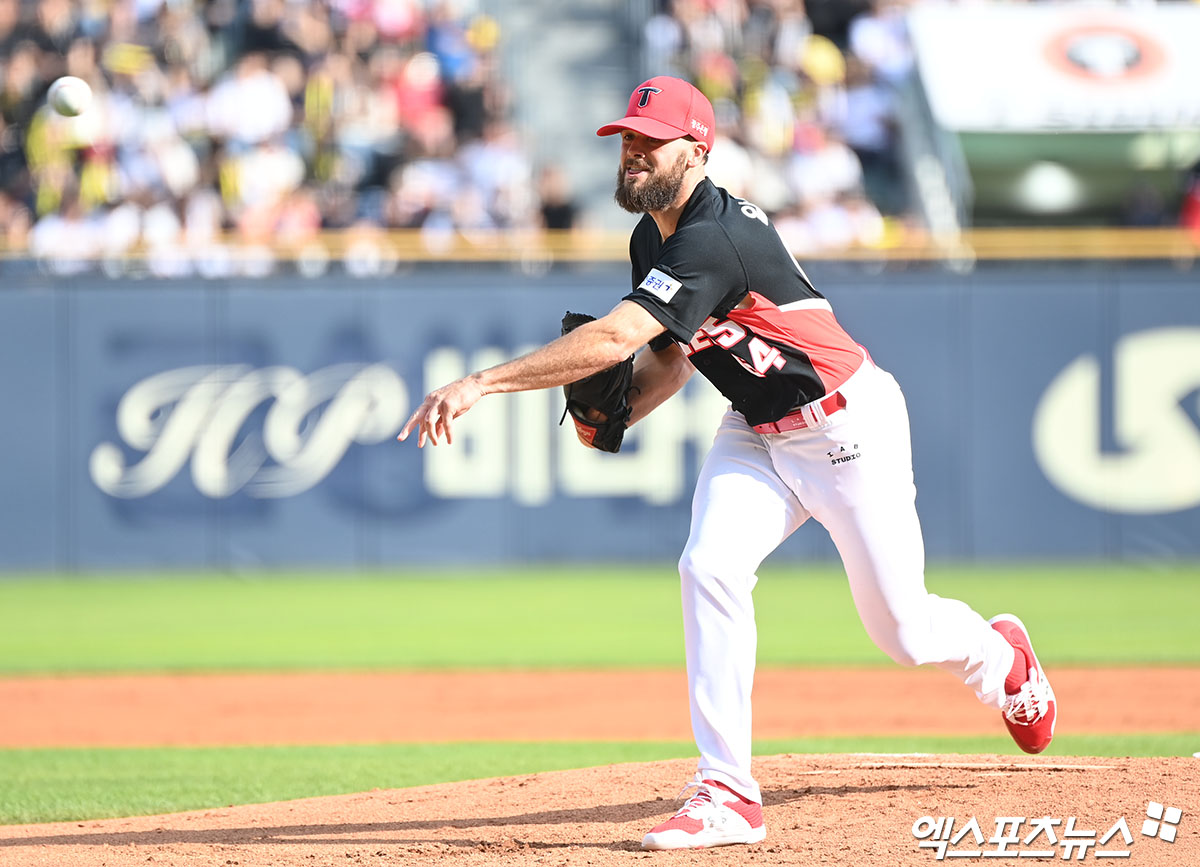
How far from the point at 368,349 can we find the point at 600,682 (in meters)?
5.74

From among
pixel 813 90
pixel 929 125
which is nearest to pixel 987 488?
pixel 929 125

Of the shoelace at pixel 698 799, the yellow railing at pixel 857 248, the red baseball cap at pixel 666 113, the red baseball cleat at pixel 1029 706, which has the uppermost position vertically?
the yellow railing at pixel 857 248

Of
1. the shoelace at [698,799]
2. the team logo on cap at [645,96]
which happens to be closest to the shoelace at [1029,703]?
the shoelace at [698,799]

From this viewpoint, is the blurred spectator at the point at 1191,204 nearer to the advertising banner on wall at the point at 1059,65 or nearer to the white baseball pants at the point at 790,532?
the advertising banner on wall at the point at 1059,65

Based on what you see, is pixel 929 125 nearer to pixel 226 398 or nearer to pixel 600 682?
pixel 226 398

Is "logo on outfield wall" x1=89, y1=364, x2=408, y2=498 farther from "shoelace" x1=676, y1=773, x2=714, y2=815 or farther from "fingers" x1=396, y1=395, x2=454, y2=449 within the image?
"fingers" x1=396, y1=395, x2=454, y2=449

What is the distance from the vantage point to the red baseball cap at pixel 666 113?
4578mm

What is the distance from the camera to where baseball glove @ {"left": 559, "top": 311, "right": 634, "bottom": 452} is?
5.00 meters

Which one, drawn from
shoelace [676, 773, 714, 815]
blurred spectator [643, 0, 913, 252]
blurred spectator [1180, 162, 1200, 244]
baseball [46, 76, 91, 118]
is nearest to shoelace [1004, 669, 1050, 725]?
shoelace [676, 773, 714, 815]

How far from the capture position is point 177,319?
1367 cm

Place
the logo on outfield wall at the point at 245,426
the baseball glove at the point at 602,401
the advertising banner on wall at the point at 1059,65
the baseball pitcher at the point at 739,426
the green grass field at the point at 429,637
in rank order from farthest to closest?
the advertising banner on wall at the point at 1059,65
the logo on outfield wall at the point at 245,426
the green grass field at the point at 429,637
the baseball glove at the point at 602,401
the baseball pitcher at the point at 739,426

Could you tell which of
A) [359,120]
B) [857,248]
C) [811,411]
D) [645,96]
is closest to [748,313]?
[811,411]

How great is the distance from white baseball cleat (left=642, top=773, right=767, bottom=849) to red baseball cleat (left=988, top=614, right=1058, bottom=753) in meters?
1.09

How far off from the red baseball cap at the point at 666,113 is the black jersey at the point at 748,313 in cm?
19
